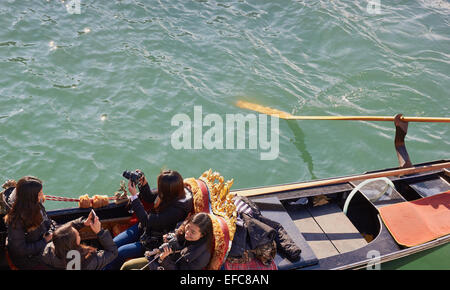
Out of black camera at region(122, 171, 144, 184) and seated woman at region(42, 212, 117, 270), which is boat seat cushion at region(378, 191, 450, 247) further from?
seated woman at region(42, 212, 117, 270)

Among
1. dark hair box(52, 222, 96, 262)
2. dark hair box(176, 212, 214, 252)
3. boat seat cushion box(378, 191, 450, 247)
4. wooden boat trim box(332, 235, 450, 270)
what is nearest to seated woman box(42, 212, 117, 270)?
dark hair box(52, 222, 96, 262)

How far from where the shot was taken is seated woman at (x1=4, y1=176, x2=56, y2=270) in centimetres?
281

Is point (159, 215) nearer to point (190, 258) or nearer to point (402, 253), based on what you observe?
point (190, 258)

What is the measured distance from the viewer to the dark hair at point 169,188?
304 cm

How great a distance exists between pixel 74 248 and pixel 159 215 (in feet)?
2.17

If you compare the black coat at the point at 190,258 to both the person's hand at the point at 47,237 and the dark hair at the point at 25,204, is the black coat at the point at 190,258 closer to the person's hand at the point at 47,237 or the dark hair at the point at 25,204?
the person's hand at the point at 47,237

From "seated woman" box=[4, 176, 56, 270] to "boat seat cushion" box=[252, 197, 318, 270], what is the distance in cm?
179

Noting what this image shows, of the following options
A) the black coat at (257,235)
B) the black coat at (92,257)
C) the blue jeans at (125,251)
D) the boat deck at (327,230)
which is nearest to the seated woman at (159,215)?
the blue jeans at (125,251)

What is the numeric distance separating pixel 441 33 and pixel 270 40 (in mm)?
3615

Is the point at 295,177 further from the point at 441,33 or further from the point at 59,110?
the point at 441,33

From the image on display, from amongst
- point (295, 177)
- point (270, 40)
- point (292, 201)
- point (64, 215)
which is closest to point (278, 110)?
point (295, 177)

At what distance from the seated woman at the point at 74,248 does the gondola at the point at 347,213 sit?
0.65m

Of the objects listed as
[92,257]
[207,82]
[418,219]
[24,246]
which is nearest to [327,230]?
[418,219]

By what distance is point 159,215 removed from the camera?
3.12m
